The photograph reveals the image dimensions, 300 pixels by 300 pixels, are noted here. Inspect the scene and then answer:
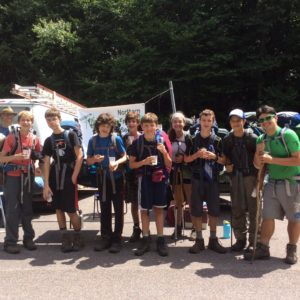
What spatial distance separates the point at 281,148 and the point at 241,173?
670 mm

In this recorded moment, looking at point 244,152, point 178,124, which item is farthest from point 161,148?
point 244,152

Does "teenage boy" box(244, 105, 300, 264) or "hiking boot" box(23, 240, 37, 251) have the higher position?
"teenage boy" box(244, 105, 300, 264)

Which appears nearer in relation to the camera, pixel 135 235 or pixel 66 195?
pixel 66 195

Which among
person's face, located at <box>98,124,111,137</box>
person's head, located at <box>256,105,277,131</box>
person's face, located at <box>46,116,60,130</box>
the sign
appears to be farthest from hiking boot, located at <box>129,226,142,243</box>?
the sign

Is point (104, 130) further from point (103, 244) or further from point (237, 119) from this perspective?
point (237, 119)

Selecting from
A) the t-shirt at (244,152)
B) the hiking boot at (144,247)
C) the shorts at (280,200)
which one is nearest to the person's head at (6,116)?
the hiking boot at (144,247)

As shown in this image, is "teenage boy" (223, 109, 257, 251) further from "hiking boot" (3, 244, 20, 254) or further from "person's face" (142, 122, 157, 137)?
"hiking boot" (3, 244, 20, 254)

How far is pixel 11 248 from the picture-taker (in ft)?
18.7

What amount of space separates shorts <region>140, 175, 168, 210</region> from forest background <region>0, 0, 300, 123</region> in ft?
41.6

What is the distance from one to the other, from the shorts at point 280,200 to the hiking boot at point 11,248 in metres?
3.24

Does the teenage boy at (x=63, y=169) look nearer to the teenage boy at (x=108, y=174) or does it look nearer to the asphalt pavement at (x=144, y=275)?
the teenage boy at (x=108, y=174)

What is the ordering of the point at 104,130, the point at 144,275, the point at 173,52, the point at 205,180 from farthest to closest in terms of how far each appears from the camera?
1. the point at 173,52
2. the point at 104,130
3. the point at 205,180
4. the point at 144,275

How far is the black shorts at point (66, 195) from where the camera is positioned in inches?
229

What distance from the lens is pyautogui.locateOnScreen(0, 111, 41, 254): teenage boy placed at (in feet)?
19.1
